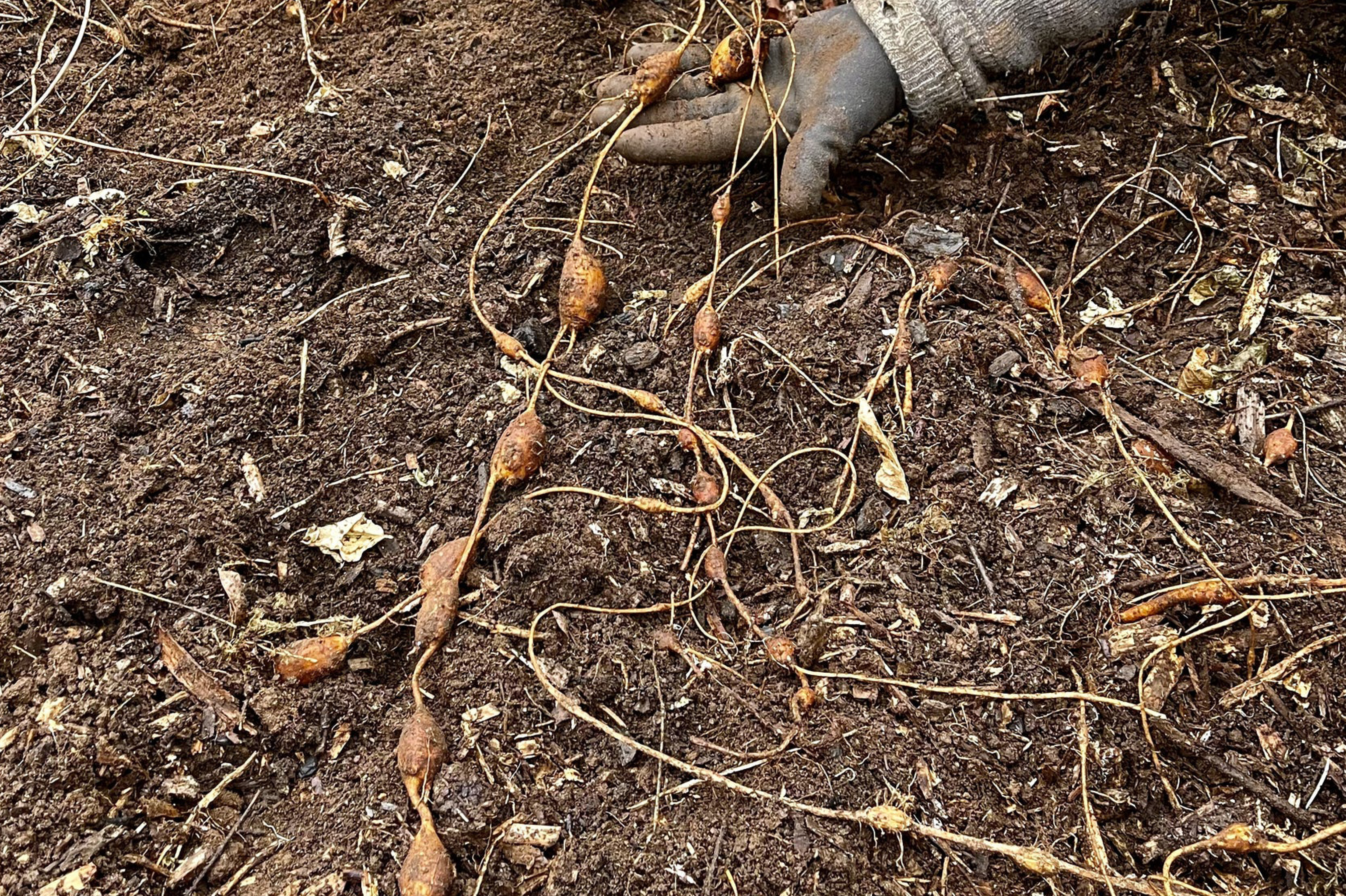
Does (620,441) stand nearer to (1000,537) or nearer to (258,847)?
(1000,537)

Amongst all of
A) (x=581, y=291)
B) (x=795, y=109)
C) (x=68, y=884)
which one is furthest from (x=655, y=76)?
(x=68, y=884)

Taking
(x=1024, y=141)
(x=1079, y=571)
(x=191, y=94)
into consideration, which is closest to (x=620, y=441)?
(x=1079, y=571)

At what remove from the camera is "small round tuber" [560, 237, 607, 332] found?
68.8 inches

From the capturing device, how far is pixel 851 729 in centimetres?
132

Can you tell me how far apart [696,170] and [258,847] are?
4.94ft

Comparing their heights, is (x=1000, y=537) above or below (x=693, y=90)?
below

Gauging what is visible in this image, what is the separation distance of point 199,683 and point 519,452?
1.95 ft

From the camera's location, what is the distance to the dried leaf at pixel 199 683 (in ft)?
4.44

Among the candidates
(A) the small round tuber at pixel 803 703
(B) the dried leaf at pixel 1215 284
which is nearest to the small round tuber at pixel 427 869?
(A) the small round tuber at pixel 803 703

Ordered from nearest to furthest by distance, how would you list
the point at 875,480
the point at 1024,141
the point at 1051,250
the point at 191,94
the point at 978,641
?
the point at 978,641, the point at 875,480, the point at 1051,250, the point at 1024,141, the point at 191,94

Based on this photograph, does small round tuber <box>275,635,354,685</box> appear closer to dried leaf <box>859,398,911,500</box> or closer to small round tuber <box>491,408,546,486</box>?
small round tuber <box>491,408,546,486</box>

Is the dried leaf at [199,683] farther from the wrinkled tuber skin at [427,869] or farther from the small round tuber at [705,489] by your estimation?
the small round tuber at [705,489]

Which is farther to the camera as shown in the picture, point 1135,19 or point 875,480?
point 1135,19

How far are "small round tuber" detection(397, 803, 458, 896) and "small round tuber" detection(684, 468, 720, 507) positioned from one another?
64 cm
